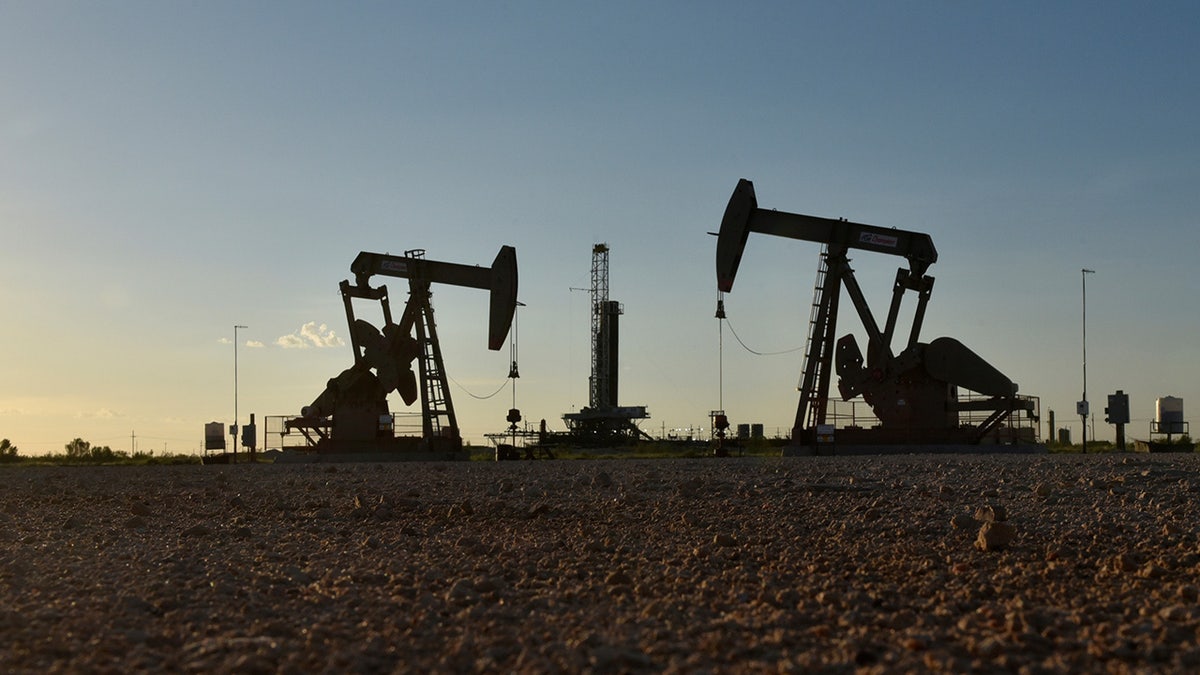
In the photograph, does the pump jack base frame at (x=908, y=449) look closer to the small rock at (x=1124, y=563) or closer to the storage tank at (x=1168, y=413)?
the storage tank at (x=1168, y=413)

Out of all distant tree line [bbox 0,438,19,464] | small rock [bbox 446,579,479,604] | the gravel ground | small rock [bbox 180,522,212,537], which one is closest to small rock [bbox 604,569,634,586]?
the gravel ground

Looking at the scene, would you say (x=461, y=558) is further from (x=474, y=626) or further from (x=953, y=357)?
(x=953, y=357)

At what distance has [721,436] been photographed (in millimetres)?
36531

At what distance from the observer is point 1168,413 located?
37594mm

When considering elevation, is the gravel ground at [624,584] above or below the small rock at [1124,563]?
below

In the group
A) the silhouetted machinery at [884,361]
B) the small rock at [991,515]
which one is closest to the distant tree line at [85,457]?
the silhouetted machinery at [884,361]

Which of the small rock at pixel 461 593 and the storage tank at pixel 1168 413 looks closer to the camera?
the small rock at pixel 461 593

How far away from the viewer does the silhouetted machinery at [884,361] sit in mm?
34500

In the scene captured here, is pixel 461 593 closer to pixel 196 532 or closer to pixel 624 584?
pixel 624 584

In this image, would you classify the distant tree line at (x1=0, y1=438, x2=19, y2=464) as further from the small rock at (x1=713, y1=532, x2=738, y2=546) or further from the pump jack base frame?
the small rock at (x1=713, y1=532, x2=738, y2=546)

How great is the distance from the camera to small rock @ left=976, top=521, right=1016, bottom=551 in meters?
9.40

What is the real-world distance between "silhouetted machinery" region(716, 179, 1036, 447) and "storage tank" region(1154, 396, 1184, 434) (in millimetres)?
A: 4921

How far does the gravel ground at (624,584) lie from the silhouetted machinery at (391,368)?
24067 mm

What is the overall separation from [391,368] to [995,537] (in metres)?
30.9
